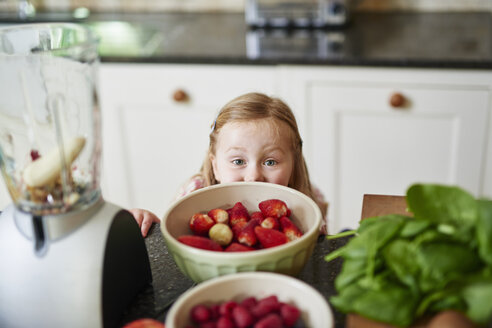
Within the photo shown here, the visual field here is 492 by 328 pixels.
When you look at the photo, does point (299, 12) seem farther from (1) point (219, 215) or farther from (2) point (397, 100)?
(1) point (219, 215)

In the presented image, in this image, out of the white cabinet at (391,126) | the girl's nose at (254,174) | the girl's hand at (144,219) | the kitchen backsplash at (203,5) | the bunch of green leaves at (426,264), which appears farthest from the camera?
the kitchen backsplash at (203,5)

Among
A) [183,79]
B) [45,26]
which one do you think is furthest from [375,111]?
[45,26]

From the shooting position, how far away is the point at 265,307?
0.69 meters

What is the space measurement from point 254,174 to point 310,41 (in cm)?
108

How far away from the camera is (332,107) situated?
6.63ft

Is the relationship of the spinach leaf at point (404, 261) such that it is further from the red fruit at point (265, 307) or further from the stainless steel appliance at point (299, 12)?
the stainless steel appliance at point (299, 12)

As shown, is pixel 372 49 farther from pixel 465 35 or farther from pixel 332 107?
pixel 465 35

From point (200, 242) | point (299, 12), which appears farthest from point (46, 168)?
point (299, 12)

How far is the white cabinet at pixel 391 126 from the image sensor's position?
1.94 metres

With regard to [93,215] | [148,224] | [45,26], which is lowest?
[148,224]

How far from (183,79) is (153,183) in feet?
1.47

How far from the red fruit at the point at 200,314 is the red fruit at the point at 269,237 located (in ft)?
0.44

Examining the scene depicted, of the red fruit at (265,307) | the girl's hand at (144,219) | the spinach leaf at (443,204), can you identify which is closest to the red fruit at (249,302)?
the red fruit at (265,307)

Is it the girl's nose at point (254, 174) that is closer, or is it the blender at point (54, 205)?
the blender at point (54, 205)
